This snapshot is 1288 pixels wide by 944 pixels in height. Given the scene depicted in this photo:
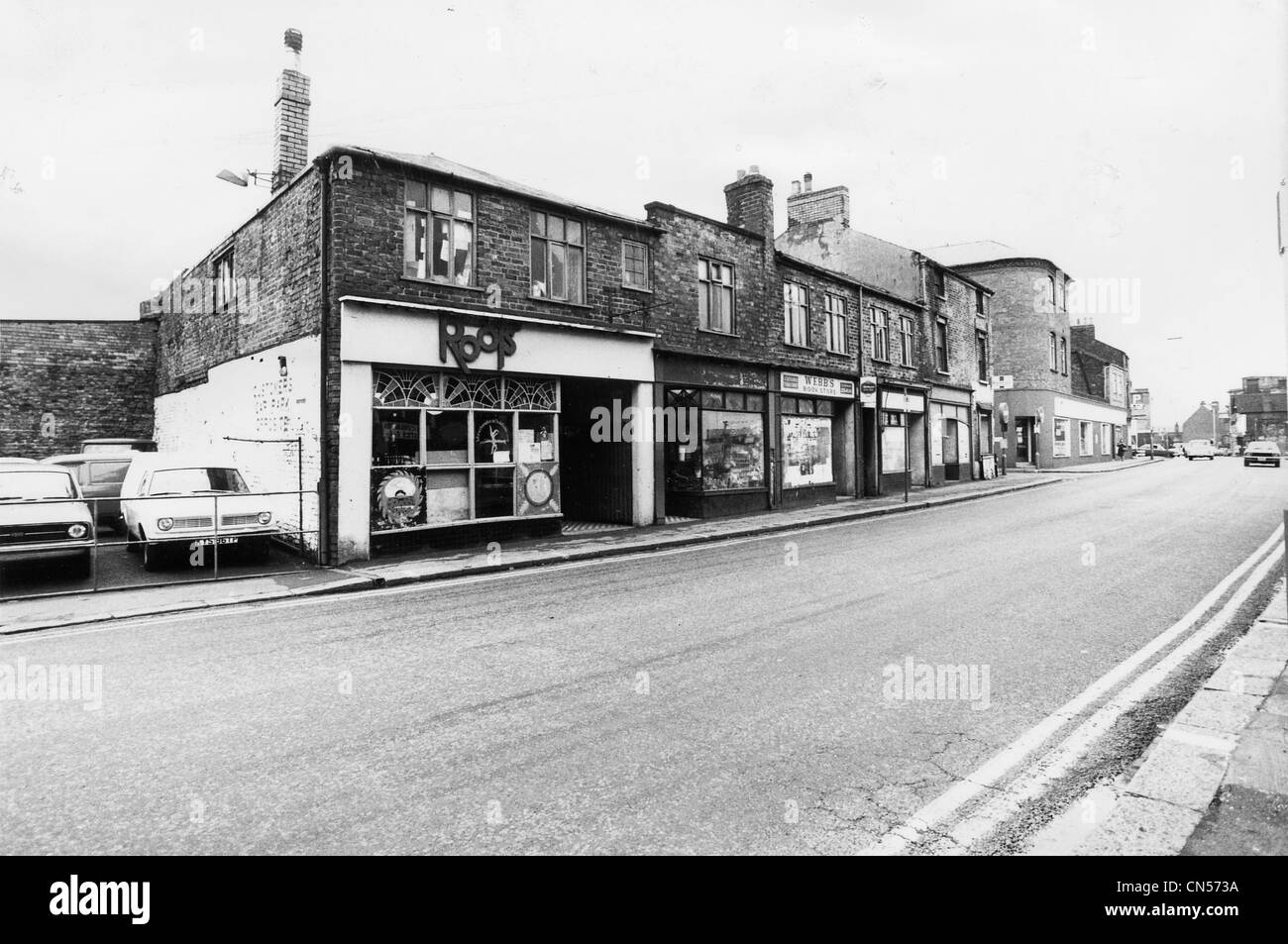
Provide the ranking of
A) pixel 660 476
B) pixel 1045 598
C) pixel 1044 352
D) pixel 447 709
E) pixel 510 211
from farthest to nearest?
1. pixel 1044 352
2. pixel 660 476
3. pixel 510 211
4. pixel 1045 598
5. pixel 447 709

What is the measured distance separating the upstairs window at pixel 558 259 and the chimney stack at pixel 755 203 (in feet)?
20.2

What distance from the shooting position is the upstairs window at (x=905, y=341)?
25.9m

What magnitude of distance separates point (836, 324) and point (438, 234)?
13.8 metres

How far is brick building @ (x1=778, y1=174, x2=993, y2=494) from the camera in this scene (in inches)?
949

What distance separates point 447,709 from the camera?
4645 mm

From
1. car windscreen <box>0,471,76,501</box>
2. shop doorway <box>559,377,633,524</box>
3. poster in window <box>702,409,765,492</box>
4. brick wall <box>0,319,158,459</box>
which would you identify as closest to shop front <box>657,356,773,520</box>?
poster in window <box>702,409,765,492</box>

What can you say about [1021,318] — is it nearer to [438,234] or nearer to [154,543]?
[438,234]

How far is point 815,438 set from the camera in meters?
21.3

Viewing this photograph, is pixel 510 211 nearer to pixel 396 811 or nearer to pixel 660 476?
pixel 660 476

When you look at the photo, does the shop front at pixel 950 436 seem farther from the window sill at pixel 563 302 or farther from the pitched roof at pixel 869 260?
the window sill at pixel 563 302

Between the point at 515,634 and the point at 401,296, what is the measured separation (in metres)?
7.68

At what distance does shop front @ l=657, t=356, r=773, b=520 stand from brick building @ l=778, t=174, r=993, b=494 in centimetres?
586

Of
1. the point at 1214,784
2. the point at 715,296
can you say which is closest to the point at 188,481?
the point at 715,296
